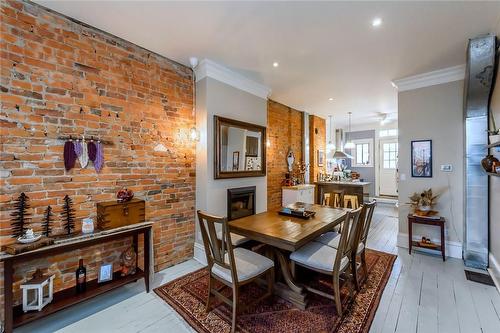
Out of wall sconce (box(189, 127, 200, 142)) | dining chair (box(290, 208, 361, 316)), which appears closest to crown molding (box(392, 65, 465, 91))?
dining chair (box(290, 208, 361, 316))

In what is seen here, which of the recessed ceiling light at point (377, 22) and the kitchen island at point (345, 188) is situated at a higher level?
the recessed ceiling light at point (377, 22)

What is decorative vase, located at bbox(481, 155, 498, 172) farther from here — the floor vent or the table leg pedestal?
the table leg pedestal

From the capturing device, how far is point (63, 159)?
82.7 inches

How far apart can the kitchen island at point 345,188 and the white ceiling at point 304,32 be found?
2700 mm

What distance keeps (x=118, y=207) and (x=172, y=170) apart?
2.88 feet

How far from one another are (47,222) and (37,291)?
22.5 inches

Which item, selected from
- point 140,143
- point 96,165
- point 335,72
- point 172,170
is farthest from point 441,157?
point 96,165

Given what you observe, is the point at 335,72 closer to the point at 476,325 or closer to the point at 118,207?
the point at 476,325

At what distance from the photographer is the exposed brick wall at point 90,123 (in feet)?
6.15

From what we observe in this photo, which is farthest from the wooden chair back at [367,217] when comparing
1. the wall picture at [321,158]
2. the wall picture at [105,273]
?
the wall picture at [321,158]

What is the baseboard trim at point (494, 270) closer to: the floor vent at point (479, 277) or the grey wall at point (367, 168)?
the floor vent at point (479, 277)

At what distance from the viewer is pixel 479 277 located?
2.62 meters

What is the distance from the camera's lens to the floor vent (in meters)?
2.50

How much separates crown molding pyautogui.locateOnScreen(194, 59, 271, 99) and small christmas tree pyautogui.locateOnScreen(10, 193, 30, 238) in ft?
7.85
